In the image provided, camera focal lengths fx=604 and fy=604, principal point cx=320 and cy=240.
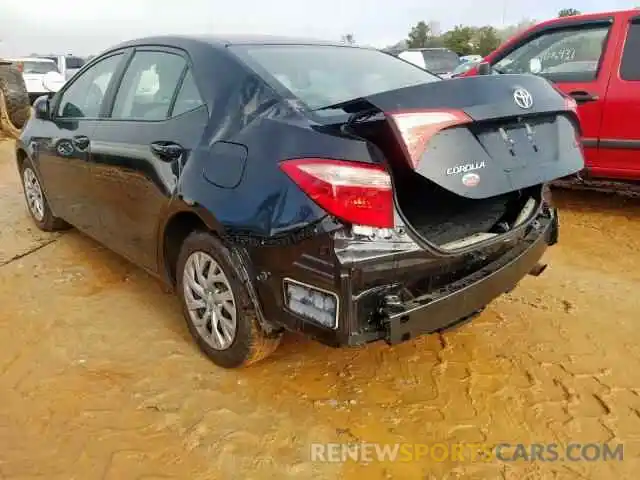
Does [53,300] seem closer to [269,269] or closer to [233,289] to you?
[233,289]

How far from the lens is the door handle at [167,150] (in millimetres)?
2787

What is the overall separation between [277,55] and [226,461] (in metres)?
1.85

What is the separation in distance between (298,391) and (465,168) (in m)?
1.24

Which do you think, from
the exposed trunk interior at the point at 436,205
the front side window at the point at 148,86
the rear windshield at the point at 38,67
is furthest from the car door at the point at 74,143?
the rear windshield at the point at 38,67

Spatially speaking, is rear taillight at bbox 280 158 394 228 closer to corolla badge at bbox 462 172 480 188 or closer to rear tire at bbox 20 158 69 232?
corolla badge at bbox 462 172 480 188

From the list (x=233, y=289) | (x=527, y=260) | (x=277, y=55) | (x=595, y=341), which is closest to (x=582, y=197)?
(x=595, y=341)

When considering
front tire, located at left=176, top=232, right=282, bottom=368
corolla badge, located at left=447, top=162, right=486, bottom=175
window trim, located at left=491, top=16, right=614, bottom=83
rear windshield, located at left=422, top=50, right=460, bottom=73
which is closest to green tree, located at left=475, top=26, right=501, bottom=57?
rear windshield, located at left=422, top=50, right=460, bottom=73

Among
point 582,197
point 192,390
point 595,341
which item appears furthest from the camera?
point 582,197

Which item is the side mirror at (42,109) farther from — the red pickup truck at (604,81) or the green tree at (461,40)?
the green tree at (461,40)

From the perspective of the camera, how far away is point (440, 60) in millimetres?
17406

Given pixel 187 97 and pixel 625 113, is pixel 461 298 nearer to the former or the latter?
pixel 187 97

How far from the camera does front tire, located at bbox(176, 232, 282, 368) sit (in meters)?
2.62

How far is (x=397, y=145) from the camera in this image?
2.13m

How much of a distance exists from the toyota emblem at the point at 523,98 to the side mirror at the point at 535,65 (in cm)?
342
